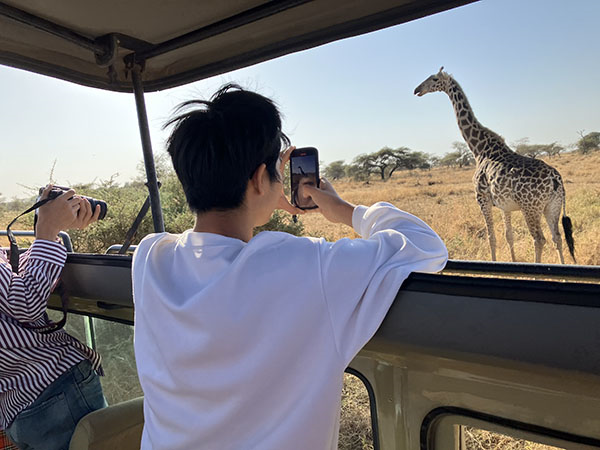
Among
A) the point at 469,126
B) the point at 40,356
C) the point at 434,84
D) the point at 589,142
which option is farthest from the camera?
the point at 589,142

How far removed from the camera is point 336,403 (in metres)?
0.68

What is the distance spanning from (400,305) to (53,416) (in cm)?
97

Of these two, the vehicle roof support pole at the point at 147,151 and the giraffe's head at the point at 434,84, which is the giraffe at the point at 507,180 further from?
the vehicle roof support pole at the point at 147,151

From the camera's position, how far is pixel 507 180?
21.0 ft

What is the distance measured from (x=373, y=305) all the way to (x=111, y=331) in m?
1.04

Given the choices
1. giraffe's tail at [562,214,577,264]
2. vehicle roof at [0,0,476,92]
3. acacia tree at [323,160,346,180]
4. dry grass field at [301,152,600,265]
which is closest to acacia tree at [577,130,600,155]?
dry grass field at [301,152,600,265]

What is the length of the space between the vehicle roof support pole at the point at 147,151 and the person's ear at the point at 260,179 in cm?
84

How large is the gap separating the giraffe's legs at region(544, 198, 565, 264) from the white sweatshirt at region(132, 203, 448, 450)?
6463mm

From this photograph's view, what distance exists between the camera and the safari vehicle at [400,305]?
581 millimetres

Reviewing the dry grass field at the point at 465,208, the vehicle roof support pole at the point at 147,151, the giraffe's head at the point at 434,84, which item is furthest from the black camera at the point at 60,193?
the giraffe's head at the point at 434,84

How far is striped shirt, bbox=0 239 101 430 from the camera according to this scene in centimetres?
108

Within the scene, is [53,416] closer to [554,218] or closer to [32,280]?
[32,280]

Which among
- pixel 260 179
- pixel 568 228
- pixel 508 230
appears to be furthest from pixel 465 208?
pixel 260 179

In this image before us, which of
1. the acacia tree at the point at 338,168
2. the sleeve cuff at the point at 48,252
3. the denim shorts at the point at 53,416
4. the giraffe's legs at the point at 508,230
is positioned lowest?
the giraffe's legs at the point at 508,230
